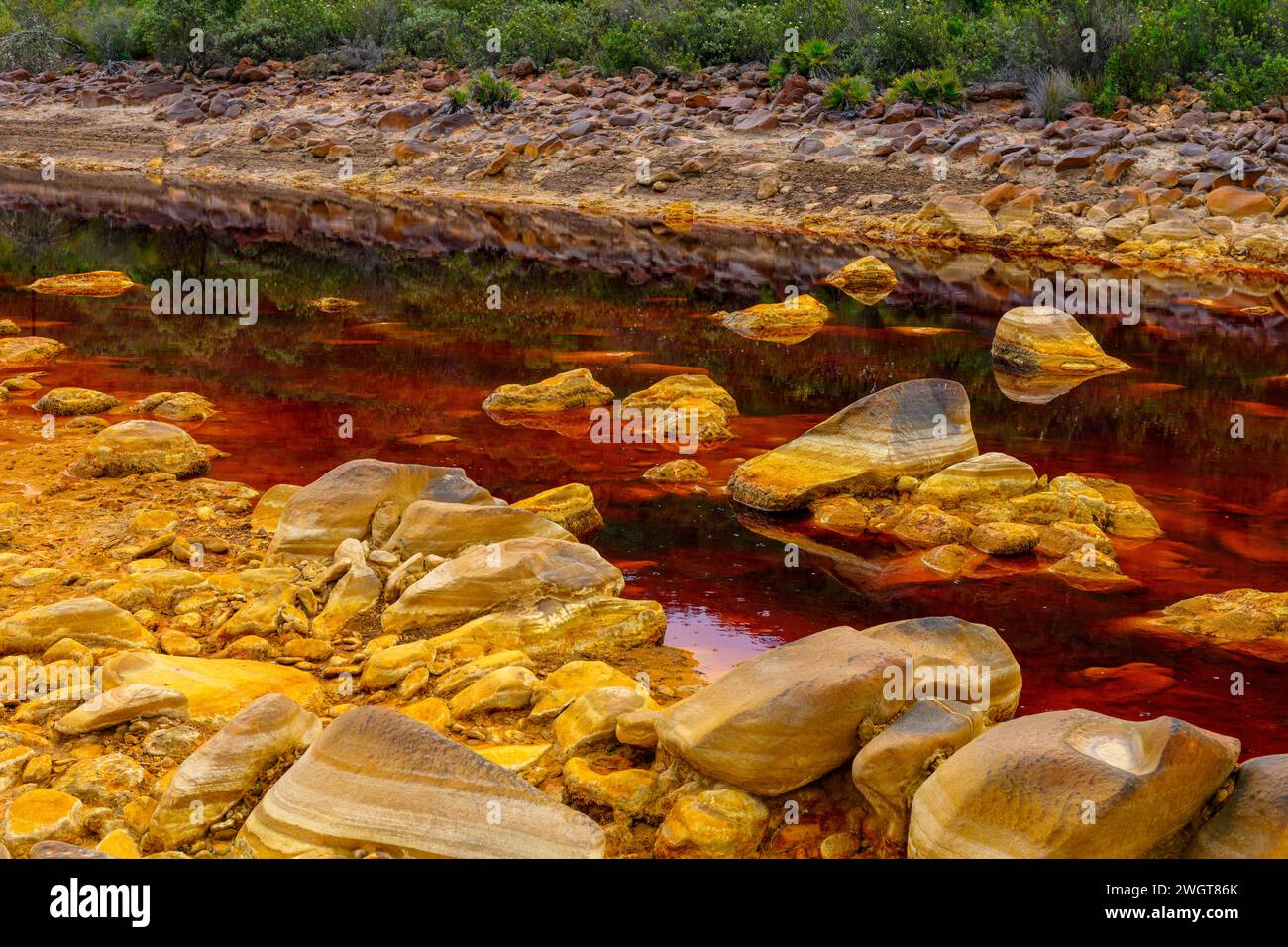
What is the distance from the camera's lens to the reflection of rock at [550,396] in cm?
955

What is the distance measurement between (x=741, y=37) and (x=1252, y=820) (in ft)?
88.2

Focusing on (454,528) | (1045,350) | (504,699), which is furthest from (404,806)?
(1045,350)

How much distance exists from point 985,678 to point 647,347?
7.92 meters

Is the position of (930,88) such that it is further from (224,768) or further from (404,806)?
(404,806)

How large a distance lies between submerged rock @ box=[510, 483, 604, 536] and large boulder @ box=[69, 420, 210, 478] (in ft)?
6.68

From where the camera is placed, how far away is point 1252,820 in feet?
11.5

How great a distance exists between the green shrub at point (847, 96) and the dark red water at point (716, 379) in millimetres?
5408

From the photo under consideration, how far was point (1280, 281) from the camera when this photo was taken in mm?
16875

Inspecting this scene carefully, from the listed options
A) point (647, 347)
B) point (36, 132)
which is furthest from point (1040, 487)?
point (36, 132)

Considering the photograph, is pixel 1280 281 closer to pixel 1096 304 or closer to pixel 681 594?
pixel 1096 304

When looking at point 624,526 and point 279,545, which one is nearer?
point 279,545

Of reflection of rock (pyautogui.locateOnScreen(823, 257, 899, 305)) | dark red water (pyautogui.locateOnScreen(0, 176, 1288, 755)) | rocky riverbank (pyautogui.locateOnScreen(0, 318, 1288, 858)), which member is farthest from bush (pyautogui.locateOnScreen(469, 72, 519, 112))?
rocky riverbank (pyautogui.locateOnScreen(0, 318, 1288, 858))

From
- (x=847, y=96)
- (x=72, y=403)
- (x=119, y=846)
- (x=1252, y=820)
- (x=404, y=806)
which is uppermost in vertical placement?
(x=847, y=96)

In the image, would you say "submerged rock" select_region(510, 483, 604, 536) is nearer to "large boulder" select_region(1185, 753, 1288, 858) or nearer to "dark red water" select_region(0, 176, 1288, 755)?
"dark red water" select_region(0, 176, 1288, 755)
